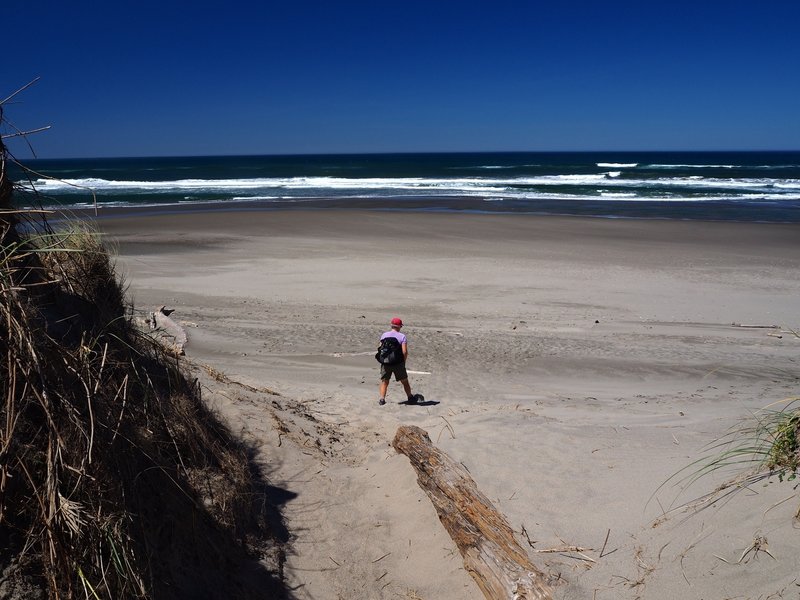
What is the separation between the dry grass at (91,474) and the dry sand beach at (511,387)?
0.82 m

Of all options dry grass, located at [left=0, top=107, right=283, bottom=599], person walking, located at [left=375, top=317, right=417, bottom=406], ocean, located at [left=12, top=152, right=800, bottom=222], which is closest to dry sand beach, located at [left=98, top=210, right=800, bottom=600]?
person walking, located at [left=375, top=317, right=417, bottom=406]

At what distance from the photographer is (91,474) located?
2781mm

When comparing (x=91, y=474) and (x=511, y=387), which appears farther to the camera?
(x=511, y=387)

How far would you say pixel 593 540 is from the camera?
423 centimetres

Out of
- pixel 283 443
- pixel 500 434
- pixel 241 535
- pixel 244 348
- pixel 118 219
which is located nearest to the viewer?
pixel 241 535

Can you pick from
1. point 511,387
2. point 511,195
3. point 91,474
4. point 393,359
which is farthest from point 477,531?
point 511,195

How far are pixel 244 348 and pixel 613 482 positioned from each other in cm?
710

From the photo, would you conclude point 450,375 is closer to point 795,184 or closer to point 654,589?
point 654,589

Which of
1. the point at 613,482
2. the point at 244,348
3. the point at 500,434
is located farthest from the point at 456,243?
the point at 613,482

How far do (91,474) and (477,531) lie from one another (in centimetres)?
262

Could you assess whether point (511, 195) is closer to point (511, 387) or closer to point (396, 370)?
point (511, 387)

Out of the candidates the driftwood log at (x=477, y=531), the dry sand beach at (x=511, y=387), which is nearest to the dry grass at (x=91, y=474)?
the dry sand beach at (x=511, y=387)

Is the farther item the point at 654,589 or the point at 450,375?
the point at 450,375

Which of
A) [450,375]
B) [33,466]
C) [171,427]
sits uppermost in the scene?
[33,466]
